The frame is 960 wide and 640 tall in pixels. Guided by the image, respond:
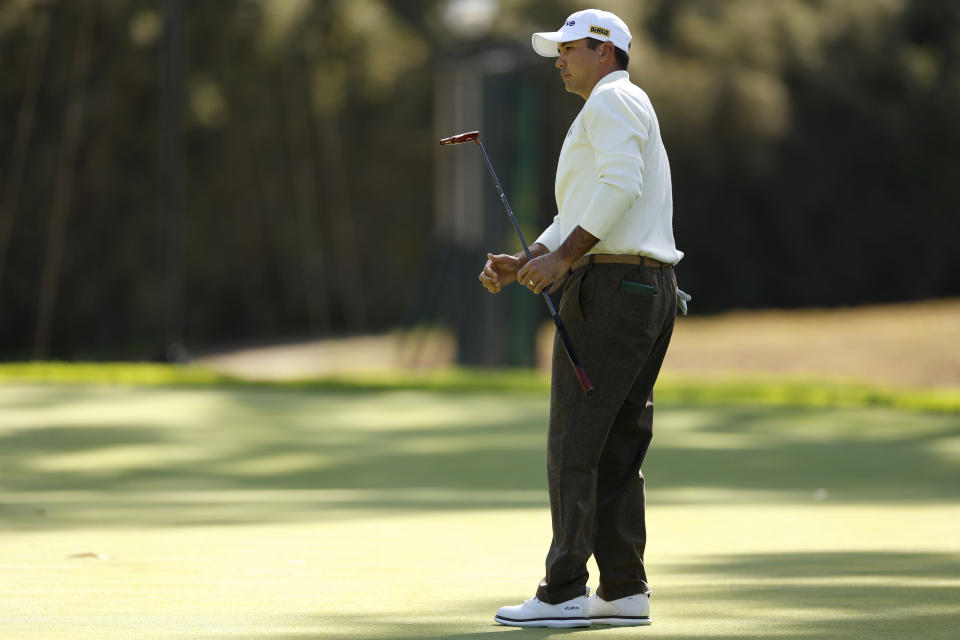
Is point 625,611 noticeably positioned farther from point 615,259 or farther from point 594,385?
point 615,259

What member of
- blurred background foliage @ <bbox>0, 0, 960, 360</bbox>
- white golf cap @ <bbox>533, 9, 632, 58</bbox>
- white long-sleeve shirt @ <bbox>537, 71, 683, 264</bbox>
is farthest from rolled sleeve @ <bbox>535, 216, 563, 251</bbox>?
blurred background foliage @ <bbox>0, 0, 960, 360</bbox>

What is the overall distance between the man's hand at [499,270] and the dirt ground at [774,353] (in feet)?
38.9

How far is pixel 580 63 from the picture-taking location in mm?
3977

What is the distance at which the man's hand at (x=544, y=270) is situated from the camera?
3803mm

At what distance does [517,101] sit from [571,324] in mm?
10619

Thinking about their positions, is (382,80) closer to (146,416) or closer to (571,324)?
(146,416)

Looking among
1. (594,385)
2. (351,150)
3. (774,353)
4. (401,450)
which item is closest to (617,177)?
(594,385)

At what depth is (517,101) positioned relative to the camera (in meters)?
14.3

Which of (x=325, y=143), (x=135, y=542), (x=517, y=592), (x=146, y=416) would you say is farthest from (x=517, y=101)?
(x=517, y=592)

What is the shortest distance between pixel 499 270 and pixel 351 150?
17653mm

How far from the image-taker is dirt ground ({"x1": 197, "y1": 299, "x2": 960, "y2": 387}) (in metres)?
17.6

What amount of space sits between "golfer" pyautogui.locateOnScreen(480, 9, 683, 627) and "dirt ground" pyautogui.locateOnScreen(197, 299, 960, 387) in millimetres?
11866

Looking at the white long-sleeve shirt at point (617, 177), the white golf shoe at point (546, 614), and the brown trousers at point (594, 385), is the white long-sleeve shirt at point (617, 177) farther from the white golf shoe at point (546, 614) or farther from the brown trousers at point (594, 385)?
the white golf shoe at point (546, 614)

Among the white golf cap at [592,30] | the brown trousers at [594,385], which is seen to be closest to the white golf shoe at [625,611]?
the brown trousers at [594,385]
